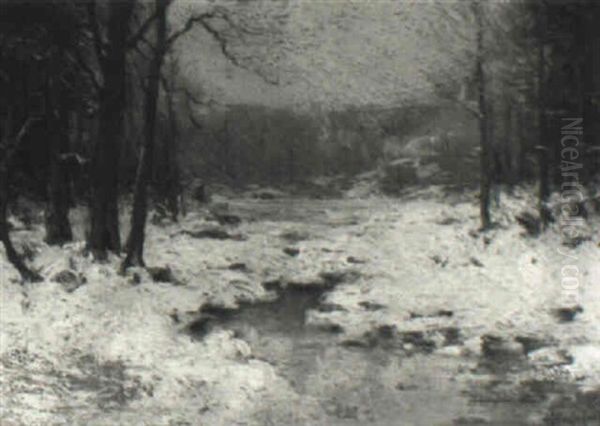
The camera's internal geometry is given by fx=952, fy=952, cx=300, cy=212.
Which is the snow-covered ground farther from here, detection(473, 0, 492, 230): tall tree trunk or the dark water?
detection(473, 0, 492, 230): tall tree trunk

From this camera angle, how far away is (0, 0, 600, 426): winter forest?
9414 mm

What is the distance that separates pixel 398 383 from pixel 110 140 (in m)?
6.83

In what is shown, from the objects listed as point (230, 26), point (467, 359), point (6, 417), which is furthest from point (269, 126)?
point (6, 417)

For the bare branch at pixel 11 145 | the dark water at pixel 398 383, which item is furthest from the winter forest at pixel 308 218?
the bare branch at pixel 11 145

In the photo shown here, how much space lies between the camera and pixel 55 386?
30.5 feet

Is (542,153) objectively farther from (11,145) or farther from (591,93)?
(11,145)

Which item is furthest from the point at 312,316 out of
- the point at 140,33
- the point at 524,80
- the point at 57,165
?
the point at 57,165

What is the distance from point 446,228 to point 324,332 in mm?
3199

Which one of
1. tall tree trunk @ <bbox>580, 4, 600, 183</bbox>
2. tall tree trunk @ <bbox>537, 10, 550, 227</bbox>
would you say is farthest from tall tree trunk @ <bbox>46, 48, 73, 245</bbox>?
tall tree trunk @ <bbox>580, 4, 600, 183</bbox>

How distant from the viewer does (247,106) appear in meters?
12.6

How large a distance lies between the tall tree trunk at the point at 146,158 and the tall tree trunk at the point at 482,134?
4359mm

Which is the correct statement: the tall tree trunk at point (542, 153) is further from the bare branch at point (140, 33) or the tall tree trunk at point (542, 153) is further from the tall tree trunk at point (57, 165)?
the tall tree trunk at point (57, 165)

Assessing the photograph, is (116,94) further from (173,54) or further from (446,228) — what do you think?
(446,228)

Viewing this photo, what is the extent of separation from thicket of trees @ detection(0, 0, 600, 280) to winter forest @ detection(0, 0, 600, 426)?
49 mm
